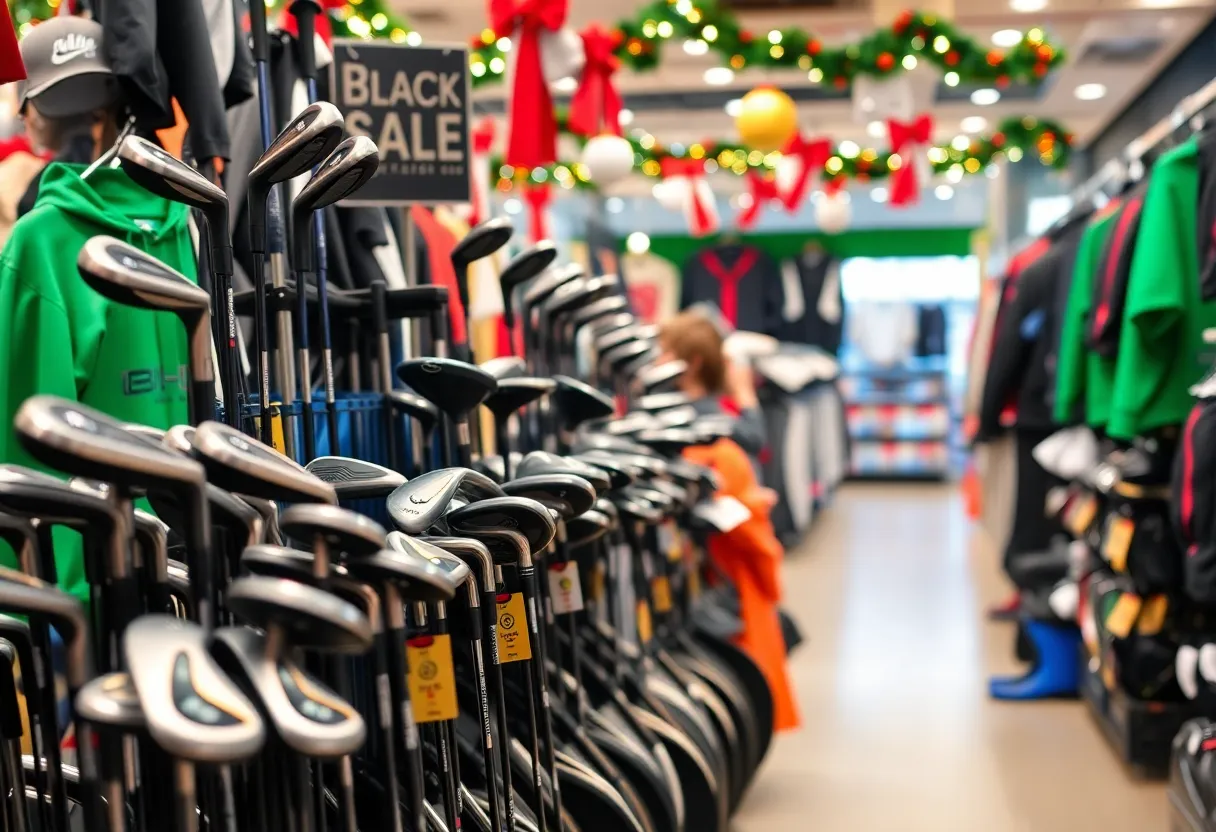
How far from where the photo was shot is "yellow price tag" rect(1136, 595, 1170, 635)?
4090mm

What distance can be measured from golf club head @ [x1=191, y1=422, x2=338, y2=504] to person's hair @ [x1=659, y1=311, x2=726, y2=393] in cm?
368

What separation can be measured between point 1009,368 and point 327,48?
4.13 meters

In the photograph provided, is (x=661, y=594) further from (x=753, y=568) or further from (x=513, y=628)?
(x=513, y=628)

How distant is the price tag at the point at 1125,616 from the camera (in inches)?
161

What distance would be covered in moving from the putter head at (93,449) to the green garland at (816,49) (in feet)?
17.6

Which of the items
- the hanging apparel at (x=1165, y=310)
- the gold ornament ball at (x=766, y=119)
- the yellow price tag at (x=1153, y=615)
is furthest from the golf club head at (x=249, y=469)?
the gold ornament ball at (x=766, y=119)

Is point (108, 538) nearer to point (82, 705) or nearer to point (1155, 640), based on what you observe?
point (82, 705)

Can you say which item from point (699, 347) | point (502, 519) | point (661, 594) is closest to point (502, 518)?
point (502, 519)

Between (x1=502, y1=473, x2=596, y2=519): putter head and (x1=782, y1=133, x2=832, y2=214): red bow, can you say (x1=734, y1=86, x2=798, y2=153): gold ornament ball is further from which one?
(x1=502, y1=473, x2=596, y2=519): putter head

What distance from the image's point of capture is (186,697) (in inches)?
41.4

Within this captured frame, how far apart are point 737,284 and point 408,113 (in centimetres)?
1177

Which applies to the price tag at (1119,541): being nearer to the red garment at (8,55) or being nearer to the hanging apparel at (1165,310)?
the hanging apparel at (1165,310)

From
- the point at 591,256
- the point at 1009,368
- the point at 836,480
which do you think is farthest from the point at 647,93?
the point at 1009,368

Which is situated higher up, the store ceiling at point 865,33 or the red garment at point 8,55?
the store ceiling at point 865,33
